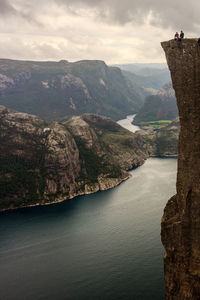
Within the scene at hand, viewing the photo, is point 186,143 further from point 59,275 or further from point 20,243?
point 20,243

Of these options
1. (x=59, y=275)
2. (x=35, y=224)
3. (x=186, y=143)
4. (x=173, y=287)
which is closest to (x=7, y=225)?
(x=35, y=224)

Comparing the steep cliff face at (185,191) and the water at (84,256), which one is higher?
the steep cliff face at (185,191)

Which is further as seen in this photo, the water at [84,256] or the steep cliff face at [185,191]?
the water at [84,256]

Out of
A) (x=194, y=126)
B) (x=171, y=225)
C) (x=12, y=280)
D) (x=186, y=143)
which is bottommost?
(x=12, y=280)

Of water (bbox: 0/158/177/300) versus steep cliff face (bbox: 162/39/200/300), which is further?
water (bbox: 0/158/177/300)

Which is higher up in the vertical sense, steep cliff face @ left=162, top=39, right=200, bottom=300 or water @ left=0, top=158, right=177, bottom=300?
steep cliff face @ left=162, top=39, right=200, bottom=300
